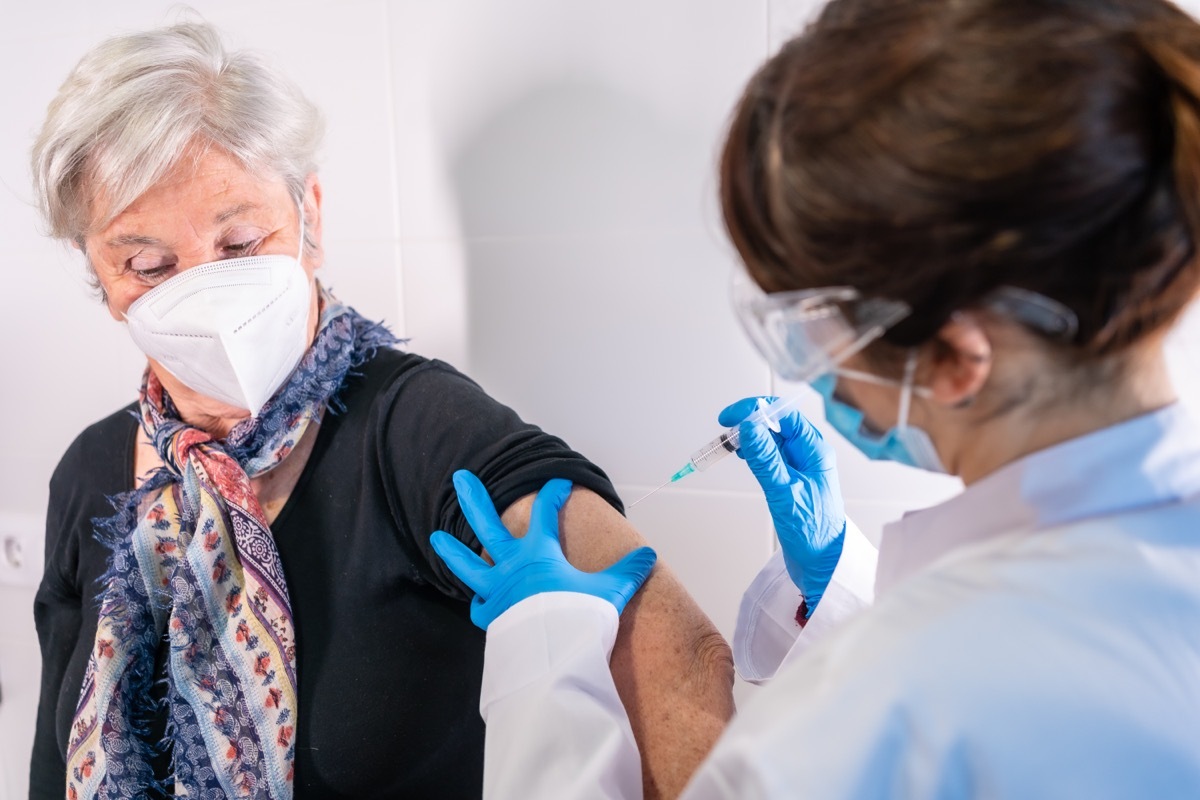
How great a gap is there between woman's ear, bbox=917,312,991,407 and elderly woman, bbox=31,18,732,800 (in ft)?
1.70

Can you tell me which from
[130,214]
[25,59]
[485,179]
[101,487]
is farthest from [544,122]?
[25,59]

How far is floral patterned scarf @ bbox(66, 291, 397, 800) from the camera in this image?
1229mm

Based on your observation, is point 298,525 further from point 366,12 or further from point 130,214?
point 366,12

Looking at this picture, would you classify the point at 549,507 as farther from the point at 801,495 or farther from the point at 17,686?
the point at 17,686

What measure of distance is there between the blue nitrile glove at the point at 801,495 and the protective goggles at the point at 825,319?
14.3 inches

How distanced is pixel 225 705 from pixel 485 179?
0.86 metres

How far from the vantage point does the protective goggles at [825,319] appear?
63cm

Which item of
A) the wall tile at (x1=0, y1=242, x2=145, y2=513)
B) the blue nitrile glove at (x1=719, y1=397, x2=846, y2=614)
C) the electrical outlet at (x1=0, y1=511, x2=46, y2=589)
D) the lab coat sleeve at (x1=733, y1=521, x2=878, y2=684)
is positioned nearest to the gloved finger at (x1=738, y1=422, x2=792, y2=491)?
the blue nitrile glove at (x1=719, y1=397, x2=846, y2=614)

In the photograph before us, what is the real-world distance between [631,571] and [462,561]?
19cm

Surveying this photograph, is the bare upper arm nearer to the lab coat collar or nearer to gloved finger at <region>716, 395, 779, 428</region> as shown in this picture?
gloved finger at <region>716, 395, 779, 428</region>

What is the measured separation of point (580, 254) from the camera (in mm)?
1491

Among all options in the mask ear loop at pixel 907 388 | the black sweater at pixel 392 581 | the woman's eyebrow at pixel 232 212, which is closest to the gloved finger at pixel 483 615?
the black sweater at pixel 392 581

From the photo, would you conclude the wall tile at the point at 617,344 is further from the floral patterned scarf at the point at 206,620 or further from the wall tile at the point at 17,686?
the wall tile at the point at 17,686

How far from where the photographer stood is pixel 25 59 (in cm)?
185
